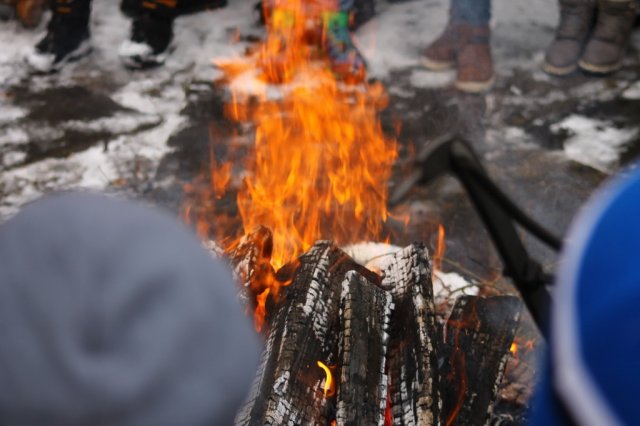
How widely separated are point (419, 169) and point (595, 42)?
3697 millimetres

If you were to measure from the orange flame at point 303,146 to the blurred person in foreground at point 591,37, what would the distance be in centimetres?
131

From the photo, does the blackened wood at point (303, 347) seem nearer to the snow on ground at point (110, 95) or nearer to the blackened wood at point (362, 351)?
the blackened wood at point (362, 351)

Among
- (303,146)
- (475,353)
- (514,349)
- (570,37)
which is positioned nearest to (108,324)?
(475,353)

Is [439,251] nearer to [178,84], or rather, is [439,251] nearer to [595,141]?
[595,141]

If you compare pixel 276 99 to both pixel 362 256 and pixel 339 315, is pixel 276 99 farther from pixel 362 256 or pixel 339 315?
pixel 339 315

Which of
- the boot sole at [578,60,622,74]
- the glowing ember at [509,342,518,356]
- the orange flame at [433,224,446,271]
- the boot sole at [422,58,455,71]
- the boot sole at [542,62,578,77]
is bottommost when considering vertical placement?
the glowing ember at [509,342,518,356]

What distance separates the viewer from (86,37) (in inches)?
181

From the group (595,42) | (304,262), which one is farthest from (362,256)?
(595,42)

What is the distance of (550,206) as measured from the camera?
10.5ft

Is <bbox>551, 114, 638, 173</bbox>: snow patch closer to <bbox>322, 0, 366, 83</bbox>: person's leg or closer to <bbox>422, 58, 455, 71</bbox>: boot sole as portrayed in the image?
<bbox>422, 58, 455, 71</bbox>: boot sole

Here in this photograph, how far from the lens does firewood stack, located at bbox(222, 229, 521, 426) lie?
181 cm

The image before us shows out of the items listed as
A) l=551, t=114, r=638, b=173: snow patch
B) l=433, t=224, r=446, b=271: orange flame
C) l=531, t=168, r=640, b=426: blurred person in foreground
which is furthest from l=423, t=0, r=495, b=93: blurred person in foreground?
l=531, t=168, r=640, b=426: blurred person in foreground

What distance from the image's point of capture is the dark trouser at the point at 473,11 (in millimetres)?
4246

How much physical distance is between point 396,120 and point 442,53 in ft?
2.82
